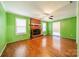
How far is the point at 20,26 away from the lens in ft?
26.1

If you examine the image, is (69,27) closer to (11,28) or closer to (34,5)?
(11,28)

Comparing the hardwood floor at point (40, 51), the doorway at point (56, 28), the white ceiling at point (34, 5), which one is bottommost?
the hardwood floor at point (40, 51)

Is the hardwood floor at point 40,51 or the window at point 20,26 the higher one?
the window at point 20,26

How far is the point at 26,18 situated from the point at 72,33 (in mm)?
4471

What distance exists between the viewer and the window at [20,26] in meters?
7.59

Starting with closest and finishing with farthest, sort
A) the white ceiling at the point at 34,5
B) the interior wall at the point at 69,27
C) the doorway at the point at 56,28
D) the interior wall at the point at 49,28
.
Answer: the white ceiling at the point at 34,5, the interior wall at the point at 69,27, the doorway at the point at 56,28, the interior wall at the point at 49,28

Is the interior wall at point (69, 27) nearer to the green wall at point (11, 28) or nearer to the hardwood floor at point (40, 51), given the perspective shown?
the hardwood floor at point (40, 51)

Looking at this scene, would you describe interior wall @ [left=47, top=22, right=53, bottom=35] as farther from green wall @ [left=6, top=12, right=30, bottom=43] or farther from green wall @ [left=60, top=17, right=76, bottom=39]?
green wall @ [left=6, top=12, right=30, bottom=43]

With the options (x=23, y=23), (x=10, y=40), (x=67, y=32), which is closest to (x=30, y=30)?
(x=23, y=23)

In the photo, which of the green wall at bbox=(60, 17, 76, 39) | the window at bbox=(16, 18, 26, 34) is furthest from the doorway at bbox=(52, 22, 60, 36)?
the window at bbox=(16, 18, 26, 34)

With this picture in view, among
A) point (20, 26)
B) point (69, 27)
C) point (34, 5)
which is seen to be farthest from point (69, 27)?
point (34, 5)

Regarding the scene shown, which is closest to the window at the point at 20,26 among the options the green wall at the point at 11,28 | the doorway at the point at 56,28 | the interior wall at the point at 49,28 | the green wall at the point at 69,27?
the green wall at the point at 11,28

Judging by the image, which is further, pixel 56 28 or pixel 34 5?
pixel 56 28

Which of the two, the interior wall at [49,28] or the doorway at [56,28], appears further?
the interior wall at [49,28]
